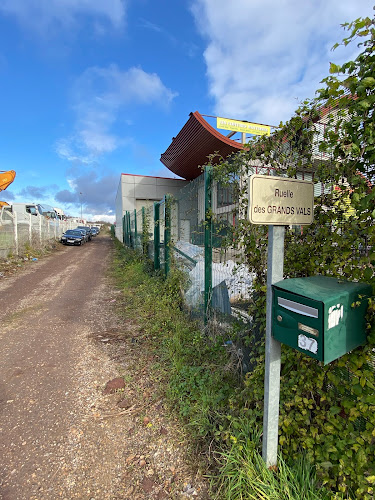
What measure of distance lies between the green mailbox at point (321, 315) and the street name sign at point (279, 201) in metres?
0.35

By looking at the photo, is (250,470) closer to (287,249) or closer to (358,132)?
(287,249)

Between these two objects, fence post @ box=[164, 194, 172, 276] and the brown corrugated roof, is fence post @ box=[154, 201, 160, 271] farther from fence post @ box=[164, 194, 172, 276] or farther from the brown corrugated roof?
the brown corrugated roof

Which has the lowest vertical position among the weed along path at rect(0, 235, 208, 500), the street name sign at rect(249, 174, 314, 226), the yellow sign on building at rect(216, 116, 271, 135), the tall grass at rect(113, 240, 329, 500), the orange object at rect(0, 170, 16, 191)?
the weed along path at rect(0, 235, 208, 500)

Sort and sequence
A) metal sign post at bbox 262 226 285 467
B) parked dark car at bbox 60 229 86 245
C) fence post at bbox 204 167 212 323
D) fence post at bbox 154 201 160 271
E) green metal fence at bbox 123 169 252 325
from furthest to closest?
parked dark car at bbox 60 229 86 245 < fence post at bbox 154 201 160 271 < fence post at bbox 204 167 212 323 < green metal fence at bbox 123 169 252 325 < metal sign post at bbox 262 226 285 467

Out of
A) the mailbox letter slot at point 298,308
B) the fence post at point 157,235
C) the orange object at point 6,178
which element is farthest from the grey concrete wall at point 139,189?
the mailbox letter slot at point 298,308

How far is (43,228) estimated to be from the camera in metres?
17.7

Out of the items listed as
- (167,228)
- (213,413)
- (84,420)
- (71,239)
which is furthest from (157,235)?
(71,239)

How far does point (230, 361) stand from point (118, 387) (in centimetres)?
131

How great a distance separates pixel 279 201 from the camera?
1.42 meters

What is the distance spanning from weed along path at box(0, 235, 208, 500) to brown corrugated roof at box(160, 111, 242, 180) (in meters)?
9.41

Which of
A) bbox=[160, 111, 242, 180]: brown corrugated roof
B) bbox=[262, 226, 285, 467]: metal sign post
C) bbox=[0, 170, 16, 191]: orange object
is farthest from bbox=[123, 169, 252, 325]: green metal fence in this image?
bbox=[0, 170, 16, 191]: orange object

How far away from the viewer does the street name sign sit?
53.3 inches

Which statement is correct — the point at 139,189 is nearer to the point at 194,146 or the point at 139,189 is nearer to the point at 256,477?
the point at 194,146

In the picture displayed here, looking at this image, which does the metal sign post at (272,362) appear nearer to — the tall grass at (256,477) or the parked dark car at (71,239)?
the tall grass at (256,477)
